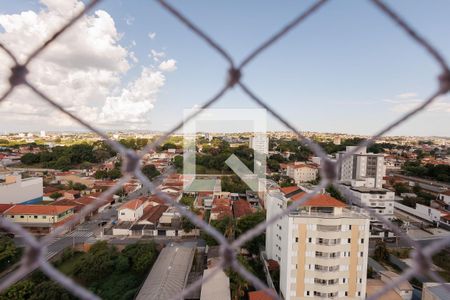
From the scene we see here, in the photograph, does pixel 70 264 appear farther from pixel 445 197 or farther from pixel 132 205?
pixel 445 197

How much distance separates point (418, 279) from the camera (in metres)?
5.65

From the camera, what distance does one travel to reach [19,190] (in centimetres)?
961

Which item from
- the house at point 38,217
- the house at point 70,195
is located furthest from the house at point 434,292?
the house at point 70,195

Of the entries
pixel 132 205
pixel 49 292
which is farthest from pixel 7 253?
pixel 132 205

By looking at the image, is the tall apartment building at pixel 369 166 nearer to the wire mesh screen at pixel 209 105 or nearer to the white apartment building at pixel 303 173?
the white apartment building at pixel 303 173

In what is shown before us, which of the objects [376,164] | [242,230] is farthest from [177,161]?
[376,164]

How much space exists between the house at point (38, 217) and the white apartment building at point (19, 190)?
5.04 feet

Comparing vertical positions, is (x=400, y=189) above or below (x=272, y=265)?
above

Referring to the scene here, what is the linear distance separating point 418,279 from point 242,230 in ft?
11.7

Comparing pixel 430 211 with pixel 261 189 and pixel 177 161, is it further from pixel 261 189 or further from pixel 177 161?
pixel 177 161

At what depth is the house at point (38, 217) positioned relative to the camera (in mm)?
7621

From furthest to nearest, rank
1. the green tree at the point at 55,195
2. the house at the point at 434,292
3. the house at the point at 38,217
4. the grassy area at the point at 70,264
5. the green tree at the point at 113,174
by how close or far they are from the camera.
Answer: the green tree at the point at 113,174 → the green tree at the point at 55,195 → the house at the point at 38,217 → the grassy area at the point at 70,264 → the house at the point at 434,292

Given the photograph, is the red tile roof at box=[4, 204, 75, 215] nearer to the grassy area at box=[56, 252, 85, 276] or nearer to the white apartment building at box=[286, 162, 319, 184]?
the grassy area at box=[56, 252, 85, 276]

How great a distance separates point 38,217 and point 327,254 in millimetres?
7337
